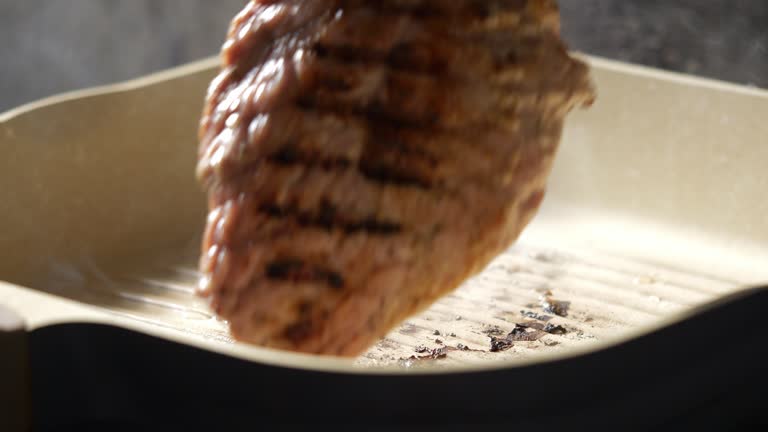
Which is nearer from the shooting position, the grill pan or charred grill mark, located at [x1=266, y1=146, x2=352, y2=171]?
the grill pan

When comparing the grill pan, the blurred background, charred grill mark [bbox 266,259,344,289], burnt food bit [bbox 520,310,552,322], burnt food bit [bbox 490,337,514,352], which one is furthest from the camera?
the blurred background

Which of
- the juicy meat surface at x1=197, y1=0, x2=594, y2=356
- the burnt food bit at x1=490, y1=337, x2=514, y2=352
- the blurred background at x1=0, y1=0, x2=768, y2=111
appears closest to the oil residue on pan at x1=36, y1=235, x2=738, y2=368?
the burnt food bit at x1=490, y1=337, x2=514, y2=352

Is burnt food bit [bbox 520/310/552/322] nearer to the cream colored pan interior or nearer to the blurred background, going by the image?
the cream colored pan interior

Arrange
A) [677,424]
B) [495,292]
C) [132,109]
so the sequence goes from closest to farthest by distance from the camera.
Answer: [677,424] < [495,292] < [132,109]

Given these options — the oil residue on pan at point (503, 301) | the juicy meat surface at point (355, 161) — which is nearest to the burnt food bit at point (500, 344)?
the oil residue on pan at point (503, 301)

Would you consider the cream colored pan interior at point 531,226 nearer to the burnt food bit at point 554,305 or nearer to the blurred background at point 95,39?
the burnt food bit at point 554,305

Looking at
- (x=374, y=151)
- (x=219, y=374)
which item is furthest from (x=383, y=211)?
(x=219, y=374)

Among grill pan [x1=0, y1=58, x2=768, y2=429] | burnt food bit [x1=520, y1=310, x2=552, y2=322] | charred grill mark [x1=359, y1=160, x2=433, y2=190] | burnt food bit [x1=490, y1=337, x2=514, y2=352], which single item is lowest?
burnt food bit [x1=490, y1=337, x2=514, y2=352]

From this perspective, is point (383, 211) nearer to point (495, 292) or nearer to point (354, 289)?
point (354, 289)
